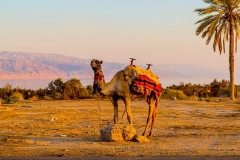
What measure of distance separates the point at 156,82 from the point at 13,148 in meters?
5.16

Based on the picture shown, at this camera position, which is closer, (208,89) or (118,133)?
(118,133)

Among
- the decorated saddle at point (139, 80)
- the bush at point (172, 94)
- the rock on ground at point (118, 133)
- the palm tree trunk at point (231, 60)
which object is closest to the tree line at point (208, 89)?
the bush at point (172, 94)

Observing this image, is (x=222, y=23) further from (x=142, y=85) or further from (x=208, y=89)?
(x=142, y=85)

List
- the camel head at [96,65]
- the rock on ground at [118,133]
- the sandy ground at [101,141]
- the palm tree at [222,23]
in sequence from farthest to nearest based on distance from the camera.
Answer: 1. the palm tree at [222,23]
2. the camel head at [96,65]
3. the rock on ground at [118,133]
4. the sandy ground at [101,141]

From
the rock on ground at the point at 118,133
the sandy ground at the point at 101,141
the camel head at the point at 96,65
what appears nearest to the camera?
the sandy ground at the point at 101,141

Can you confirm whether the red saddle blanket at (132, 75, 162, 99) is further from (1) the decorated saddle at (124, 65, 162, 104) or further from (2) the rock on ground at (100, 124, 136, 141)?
(2) the rock on ground at (100, 124, 136, 141)

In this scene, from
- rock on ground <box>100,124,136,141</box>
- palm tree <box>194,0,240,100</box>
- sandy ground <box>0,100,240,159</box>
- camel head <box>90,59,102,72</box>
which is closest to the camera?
sandy ground <box>0,100,240,159</box>

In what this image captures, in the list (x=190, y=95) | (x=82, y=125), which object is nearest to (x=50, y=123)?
(x=82, y=125)

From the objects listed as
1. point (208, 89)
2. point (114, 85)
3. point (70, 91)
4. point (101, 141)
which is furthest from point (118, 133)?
point (208, 89)

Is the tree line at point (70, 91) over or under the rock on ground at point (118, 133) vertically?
over

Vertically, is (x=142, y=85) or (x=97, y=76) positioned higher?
(x=97, y=76)

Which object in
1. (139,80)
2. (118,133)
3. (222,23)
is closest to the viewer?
(118,133)

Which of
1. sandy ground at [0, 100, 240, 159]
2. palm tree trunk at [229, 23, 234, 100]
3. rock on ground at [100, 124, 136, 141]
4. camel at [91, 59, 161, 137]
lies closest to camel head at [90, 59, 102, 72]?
camel at [91, 59, 161, 137]

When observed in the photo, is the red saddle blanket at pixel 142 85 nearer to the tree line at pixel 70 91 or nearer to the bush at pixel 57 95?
the tree line at pixel 70 91
